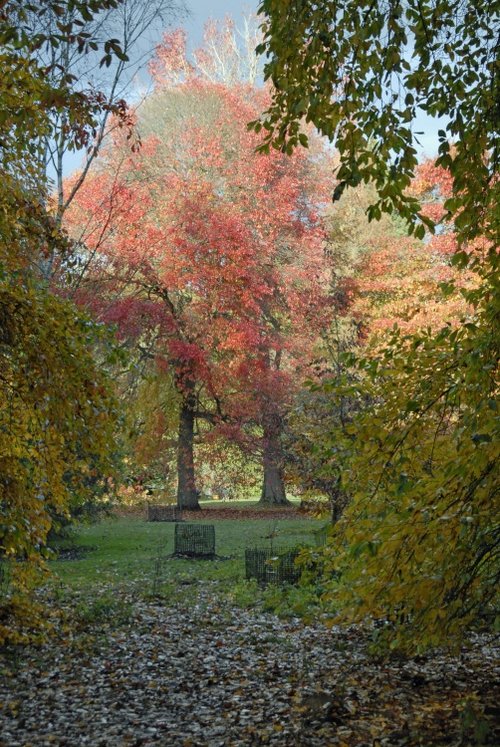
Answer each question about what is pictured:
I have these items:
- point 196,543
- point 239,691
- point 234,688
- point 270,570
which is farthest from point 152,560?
point 239,691

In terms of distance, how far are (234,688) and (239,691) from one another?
0.12 m

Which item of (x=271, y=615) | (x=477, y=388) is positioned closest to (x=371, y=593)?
(x=477, y=388)

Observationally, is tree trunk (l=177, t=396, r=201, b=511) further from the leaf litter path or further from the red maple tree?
the leaf litter path

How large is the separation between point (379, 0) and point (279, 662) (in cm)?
598

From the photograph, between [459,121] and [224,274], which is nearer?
[459,121]

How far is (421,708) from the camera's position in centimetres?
576

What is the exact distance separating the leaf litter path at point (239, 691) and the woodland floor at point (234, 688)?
0.01 metres

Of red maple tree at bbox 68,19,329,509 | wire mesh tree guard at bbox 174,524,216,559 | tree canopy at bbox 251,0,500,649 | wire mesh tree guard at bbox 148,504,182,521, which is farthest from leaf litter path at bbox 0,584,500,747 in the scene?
wire mesh tree guard at bbox 148,504,182,521

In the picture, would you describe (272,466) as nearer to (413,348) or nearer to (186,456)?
(186,456)

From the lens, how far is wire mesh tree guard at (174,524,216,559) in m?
15.6

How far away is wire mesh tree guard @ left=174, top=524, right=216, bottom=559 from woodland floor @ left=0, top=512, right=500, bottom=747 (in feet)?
18.7

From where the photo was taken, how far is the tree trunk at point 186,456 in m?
25.5

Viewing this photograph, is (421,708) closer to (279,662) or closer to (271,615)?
(279,662)

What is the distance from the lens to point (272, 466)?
28.1m
